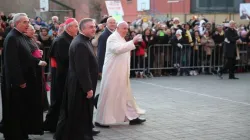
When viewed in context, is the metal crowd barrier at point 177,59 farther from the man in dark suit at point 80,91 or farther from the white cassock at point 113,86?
the man in dark suit at point 80,91

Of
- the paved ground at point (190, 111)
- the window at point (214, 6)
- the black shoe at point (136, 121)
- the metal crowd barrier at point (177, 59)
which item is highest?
the window at point (214, 6)

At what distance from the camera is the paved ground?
816cm

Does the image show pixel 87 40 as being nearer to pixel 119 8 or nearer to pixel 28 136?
pixel 28 136

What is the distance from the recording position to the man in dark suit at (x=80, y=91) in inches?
274

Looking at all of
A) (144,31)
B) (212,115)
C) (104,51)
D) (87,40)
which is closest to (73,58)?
(87,40)

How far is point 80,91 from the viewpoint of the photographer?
23.1ft

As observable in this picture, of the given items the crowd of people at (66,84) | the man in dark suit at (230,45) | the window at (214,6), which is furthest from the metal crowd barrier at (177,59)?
the window at (214,6)

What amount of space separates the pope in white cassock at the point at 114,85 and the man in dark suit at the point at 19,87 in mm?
1401

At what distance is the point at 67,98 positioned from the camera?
7246mm

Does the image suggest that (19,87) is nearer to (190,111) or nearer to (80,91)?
(80,91)

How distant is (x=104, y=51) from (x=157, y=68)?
8071 millimetres

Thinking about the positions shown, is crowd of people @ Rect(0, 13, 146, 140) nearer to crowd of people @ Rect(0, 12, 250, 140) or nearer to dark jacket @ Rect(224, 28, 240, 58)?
crowd of people @ Rect(0, 12, 250, 140)

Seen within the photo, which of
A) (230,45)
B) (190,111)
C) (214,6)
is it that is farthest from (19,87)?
(214,6)

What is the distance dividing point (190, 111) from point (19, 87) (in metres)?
4.11
